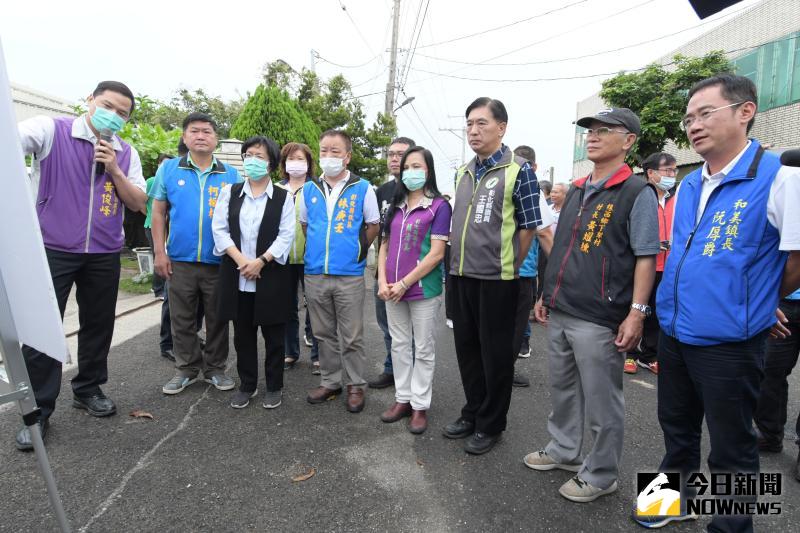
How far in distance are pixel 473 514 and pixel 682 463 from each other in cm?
110

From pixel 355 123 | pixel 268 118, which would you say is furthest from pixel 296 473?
pixel 355 123

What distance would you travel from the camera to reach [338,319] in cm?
339

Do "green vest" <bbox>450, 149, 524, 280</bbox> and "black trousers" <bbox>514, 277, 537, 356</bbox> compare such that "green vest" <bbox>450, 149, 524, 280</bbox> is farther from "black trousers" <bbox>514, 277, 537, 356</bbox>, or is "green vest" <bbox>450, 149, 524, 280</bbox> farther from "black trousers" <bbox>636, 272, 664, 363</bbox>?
"black trousers" <bbox>636, 272, 664, 363</bbox>

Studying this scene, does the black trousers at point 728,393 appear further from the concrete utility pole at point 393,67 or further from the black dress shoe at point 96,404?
the concrete utility pole at point 393,67

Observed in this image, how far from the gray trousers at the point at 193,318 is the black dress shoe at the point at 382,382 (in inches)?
51.3

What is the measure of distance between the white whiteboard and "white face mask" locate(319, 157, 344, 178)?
6.55 ft

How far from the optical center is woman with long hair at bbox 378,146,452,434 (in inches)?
119

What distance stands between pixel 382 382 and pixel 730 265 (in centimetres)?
277

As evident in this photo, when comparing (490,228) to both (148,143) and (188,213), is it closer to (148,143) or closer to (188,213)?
(188,213)

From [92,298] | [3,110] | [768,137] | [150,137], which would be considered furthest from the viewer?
[768,137]

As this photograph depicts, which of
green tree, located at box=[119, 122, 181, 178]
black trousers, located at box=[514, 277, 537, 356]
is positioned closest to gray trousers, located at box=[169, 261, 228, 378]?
black trousers, located at box=[514, 277, 537, 356]

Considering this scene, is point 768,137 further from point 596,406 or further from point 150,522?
point 150,522

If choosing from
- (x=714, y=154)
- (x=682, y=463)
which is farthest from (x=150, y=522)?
(x=714, y=154)

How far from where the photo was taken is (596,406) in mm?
2297
